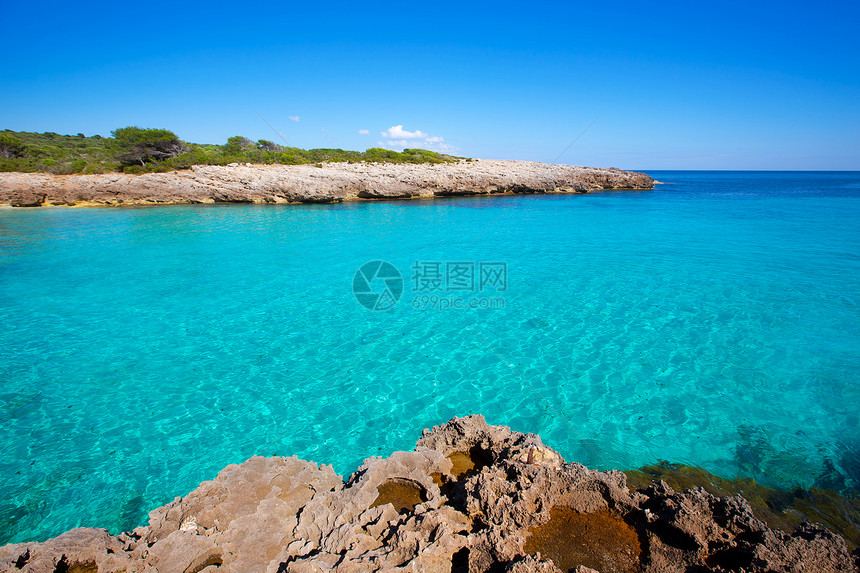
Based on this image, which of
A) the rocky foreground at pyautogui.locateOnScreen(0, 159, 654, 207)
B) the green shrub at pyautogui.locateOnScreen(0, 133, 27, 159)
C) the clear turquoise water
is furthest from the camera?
the green shrub at pyautogui.locateOnScreen(0, 133, 27, 159)

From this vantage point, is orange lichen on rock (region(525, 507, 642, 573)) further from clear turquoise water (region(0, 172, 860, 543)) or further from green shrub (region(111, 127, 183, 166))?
green shrub (region(111, 127, 183, 166))

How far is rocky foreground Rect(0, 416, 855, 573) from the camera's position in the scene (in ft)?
8.61

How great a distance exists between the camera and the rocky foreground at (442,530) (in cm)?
262

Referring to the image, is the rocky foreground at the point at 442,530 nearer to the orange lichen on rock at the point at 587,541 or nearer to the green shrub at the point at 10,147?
the orange lichen on rock at the point at 587,541

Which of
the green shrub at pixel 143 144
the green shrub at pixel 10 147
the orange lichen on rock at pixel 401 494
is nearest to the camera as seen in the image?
the orange lichen on rock at pixel 401 494

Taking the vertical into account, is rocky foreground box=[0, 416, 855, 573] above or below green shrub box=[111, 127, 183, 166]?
below

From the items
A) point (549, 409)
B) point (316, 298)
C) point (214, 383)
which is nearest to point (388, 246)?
point (316, 298)

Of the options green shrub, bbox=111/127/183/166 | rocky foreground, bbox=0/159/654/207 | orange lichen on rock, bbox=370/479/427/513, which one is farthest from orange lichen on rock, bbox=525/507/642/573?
green shrub, bbox=111/127/183/166

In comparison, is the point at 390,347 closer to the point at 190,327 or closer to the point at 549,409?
the point at 549,409

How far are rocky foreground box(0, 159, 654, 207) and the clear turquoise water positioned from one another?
15.5 metres

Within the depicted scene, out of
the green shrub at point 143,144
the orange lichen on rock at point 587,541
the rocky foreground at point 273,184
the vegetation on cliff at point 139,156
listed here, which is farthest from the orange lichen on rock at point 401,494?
the green shrub at point 143,144

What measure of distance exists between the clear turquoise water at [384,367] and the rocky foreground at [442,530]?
1.38 meters

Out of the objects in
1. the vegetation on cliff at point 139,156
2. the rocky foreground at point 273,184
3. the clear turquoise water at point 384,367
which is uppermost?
the vegetation on cliff at point 139,156

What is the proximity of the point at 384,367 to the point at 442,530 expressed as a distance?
4.00m
